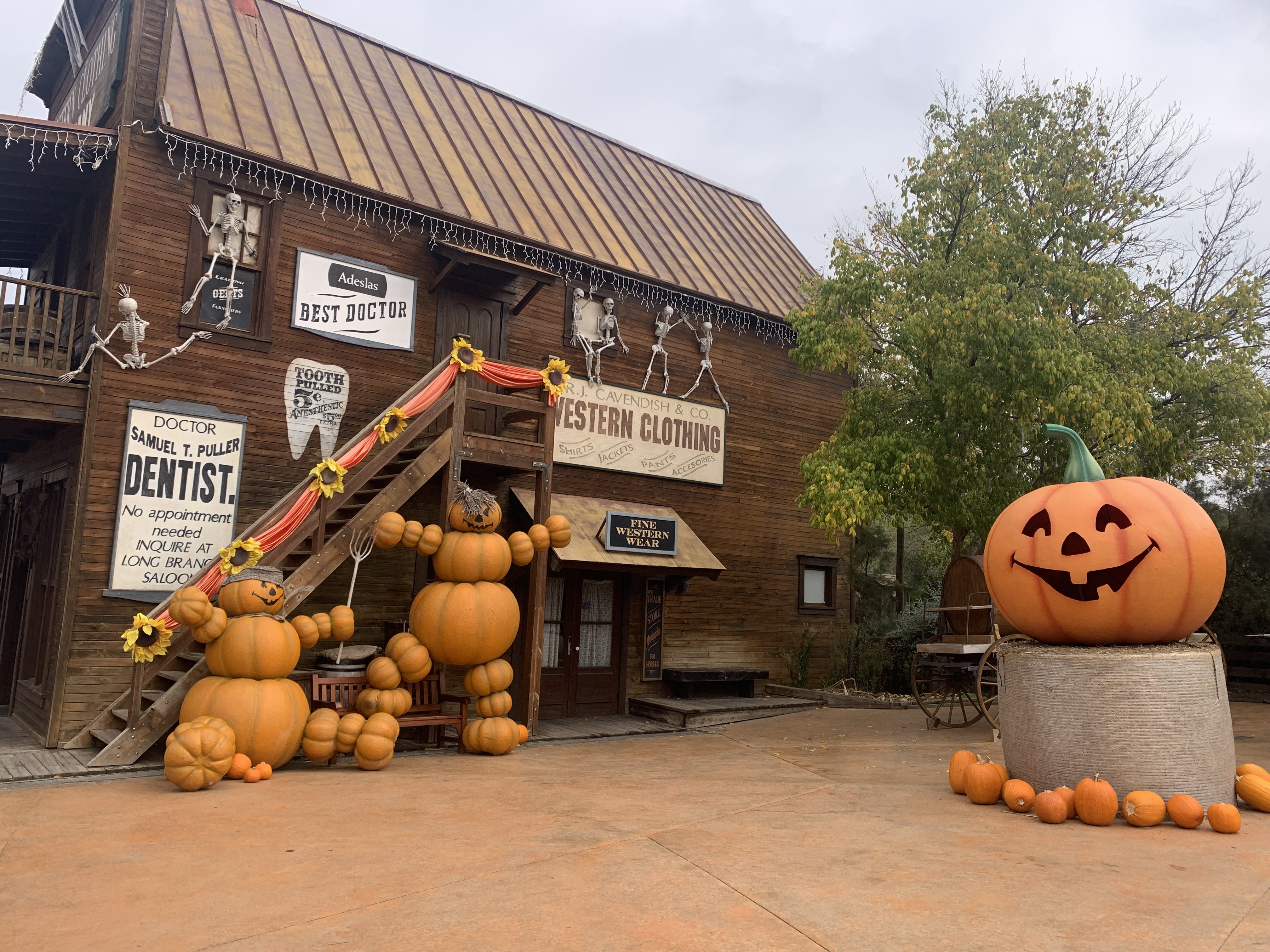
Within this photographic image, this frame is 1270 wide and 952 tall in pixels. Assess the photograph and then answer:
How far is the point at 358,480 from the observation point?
963 centimetres

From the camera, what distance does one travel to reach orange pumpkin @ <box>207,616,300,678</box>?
7.92 metres

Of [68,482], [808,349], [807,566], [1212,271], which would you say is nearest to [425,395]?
[68,482]

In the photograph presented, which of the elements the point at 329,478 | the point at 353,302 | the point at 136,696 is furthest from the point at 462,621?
the point at 353,302

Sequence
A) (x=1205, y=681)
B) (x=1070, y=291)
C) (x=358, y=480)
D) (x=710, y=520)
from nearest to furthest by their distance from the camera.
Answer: (x=1205, y=681) → (x=358, y=480) → (x=1070, y=291) → (x=710, y=520)

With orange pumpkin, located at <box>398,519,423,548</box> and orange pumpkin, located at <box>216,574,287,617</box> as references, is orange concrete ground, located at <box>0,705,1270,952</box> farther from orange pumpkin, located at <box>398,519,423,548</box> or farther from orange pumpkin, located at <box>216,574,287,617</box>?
orange pumpkin, located at <box>398,519,423,548</box>

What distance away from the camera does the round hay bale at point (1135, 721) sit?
6426 millimetres

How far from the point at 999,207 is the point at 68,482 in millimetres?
11930

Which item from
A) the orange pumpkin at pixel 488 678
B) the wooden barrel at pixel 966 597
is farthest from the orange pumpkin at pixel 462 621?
the wooden barrel at pixel 966 597

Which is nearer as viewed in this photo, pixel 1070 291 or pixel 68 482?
pixel 68 482

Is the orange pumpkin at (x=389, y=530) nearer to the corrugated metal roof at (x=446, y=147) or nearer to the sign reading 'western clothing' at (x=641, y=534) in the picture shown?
the sign reading 'western clothing' at (x=641, y=534)

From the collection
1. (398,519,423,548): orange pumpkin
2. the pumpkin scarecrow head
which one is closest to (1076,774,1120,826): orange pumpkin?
(398,519,423,548): orange pumpkin

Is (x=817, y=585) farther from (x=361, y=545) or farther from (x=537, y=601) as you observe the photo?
(x=361, y=545)

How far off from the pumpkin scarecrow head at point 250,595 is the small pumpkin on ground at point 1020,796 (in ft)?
20.7

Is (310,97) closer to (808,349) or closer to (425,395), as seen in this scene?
(425,395)
